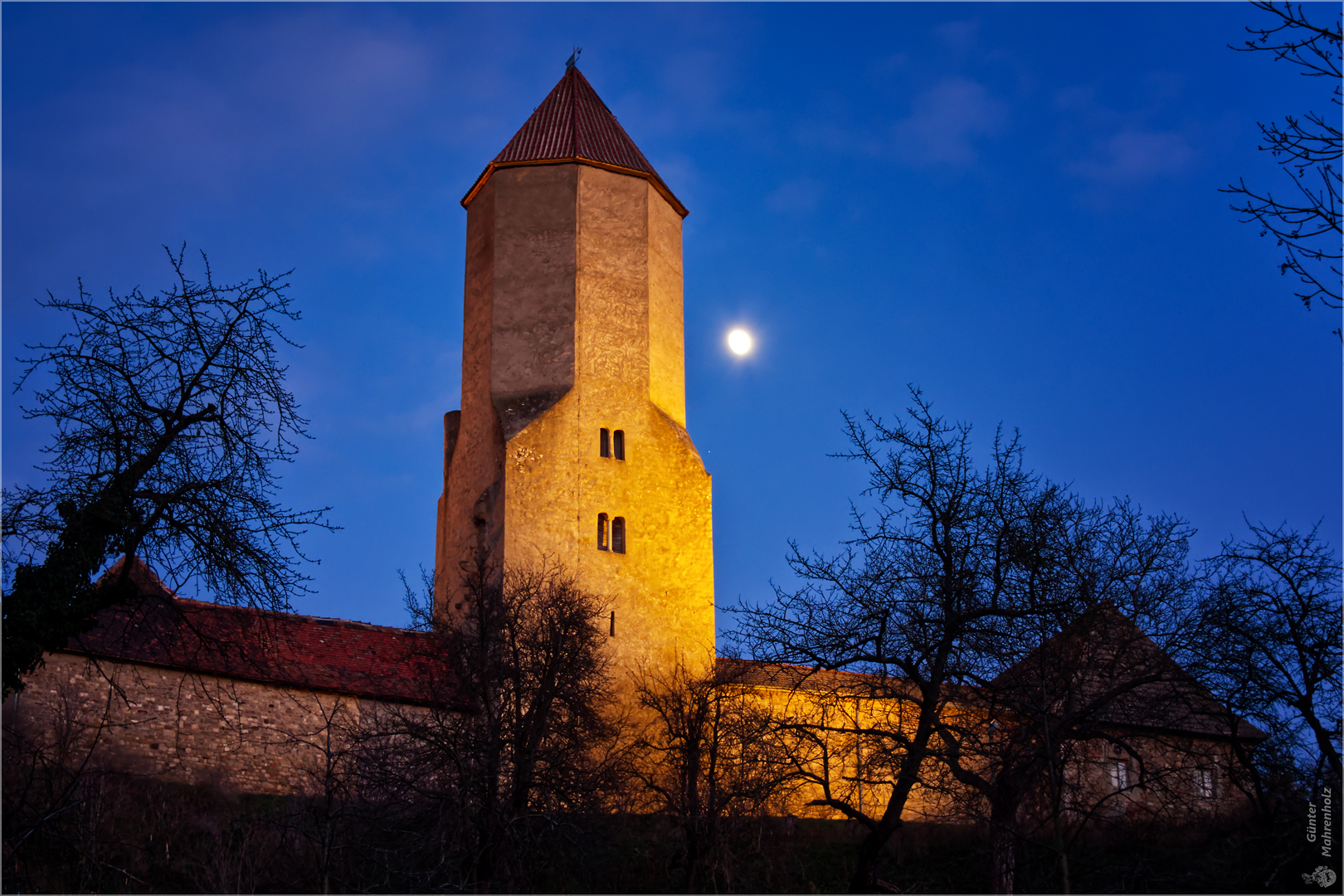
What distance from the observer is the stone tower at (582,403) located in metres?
35.2

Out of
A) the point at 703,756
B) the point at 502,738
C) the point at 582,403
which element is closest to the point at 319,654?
the point at 502,738

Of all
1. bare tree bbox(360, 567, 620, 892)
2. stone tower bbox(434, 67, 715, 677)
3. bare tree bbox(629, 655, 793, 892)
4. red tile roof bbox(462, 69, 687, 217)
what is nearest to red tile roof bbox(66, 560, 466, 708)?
bare tree bbox(360, 567, 620, 892)

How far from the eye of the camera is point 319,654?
3019 centimetres

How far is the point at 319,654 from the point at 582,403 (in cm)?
1015

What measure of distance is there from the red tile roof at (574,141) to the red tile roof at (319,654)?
1479 cm

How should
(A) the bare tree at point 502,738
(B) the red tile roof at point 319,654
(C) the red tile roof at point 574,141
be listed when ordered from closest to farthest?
(A) the bare tree at point 502,738
(B) the red tile roof at point 319,654
(C) the red tile roof at point 574,141

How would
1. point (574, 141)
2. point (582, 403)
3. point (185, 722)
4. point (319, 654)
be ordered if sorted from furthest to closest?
point (574, 141), point (582, 403), point (319, 654), point (185, 722)

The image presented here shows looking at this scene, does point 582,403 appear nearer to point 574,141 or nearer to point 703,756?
point 574,141

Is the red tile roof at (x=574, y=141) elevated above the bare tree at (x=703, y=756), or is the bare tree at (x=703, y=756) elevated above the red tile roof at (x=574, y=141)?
the red tile roof at (x=574, y=141)

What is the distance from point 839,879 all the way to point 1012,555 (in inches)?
405

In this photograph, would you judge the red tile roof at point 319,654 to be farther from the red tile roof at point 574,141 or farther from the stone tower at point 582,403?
the red tile roof at point 574,141

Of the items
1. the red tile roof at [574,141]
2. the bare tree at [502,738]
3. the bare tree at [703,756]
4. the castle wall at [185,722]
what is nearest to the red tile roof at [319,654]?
the castle wall at [185,722]

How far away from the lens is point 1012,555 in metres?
18.2

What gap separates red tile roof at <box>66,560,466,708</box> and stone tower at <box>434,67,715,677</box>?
10.2ft
